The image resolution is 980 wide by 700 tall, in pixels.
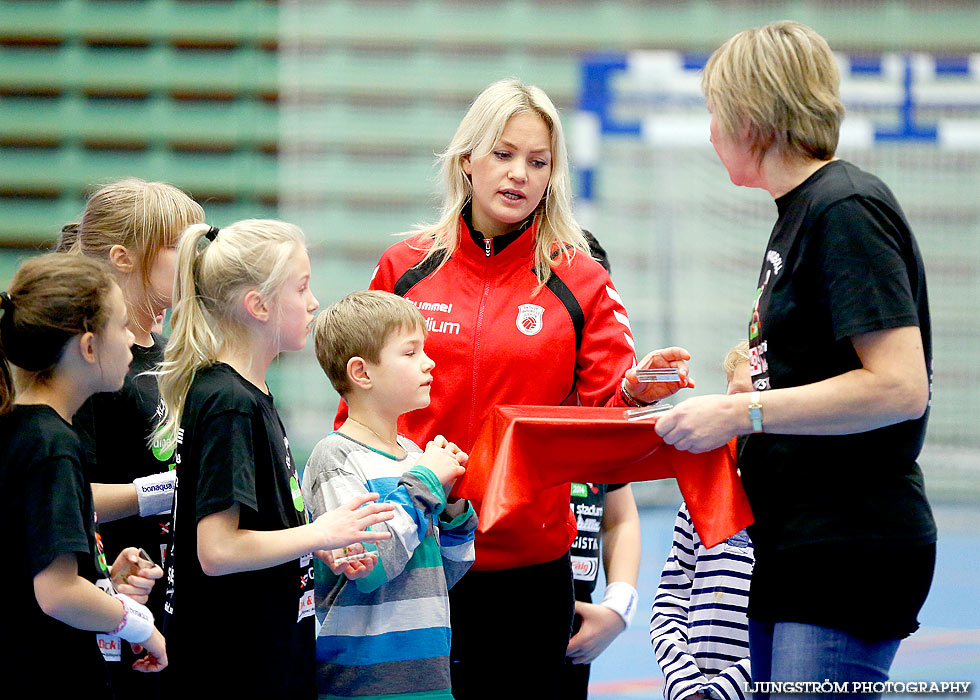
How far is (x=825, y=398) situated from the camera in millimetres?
1477

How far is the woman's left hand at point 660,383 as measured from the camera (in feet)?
6.35

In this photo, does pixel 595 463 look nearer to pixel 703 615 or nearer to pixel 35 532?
pixel 703 615

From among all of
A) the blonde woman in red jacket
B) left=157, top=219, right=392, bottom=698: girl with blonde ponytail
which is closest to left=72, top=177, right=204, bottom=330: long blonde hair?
left=157, top=219, right=392, bottom=698: girl with blonde ponytail

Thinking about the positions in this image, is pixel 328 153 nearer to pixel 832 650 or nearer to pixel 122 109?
pixel 122 109

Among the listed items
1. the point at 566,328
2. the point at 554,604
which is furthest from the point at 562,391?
the point at 554,604

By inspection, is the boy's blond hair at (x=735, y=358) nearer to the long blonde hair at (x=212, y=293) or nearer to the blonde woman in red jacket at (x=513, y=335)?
the blonde woman in red jacket at (x=513, y=335)

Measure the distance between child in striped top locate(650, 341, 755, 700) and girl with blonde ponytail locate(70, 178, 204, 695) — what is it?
1.10 m

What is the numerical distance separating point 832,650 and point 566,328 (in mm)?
885

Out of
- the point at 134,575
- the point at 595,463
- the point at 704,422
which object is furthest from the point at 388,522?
the point at 704,422

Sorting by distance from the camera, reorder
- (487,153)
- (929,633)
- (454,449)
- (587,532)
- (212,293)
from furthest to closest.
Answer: (929,633), (587,532), (487,153), (454,449), (212,293)

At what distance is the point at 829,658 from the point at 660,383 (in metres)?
0.64

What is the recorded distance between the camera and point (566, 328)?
2.14m

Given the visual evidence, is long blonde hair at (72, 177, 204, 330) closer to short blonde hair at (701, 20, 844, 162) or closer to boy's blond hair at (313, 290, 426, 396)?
boy's blond hair at (313, 290, 426, 396)

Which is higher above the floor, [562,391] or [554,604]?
[562,391]
